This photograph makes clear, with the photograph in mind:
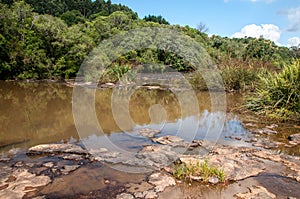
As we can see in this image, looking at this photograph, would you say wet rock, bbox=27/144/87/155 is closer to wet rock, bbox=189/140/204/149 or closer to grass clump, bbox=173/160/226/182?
grass clump, bbox=173/160/226/182

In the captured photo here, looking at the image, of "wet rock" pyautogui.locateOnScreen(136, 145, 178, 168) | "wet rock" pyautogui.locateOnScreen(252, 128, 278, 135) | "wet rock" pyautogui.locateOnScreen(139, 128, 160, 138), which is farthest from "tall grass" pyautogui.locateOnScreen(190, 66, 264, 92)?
"wet rock" pyautogui.locateOnScreen(136, 145, 178, 168)

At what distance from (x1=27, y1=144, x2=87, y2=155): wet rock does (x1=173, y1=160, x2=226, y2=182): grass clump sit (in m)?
1.78

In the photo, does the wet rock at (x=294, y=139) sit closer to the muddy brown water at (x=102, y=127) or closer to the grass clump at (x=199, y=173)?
the muddy brown water at (x=102, y=127)

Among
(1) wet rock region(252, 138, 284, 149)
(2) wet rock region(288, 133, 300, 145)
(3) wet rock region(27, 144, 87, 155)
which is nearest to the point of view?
(3) wet rock region(27, 144, 87, 155)

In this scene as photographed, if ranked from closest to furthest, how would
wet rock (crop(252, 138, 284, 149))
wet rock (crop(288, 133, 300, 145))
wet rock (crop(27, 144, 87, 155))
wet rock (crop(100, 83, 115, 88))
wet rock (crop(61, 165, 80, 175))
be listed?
wet rock (crop(61, 165, 80, 175)), wet rock (crop(27, 144, 87, 155)), wet rock (crop(252, 138, 284, 149)), wet rock (crop(288, 133, 300, 145)), wet rock (crop(100, 83, 115, 88))

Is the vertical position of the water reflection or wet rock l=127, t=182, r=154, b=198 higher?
the water reflection

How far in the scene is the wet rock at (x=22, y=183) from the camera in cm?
311

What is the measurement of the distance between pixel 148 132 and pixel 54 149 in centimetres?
209

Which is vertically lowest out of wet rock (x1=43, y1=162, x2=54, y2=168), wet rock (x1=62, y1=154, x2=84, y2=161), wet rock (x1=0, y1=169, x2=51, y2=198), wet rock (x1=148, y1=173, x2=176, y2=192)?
wet rock (x1=148, y1=173, x2=176, y2=192)

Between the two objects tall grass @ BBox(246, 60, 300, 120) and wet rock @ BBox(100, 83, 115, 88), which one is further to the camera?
wet rock @ BBox(100, 83, 115, 88)

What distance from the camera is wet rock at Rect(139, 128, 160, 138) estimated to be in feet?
18.6

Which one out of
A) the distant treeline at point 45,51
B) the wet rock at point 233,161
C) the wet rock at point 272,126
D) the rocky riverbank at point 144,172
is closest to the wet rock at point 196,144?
the rocky riverbank at point 144,172

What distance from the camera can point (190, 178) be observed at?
350 centimetres

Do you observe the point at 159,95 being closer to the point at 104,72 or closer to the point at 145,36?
the point at 104,72
